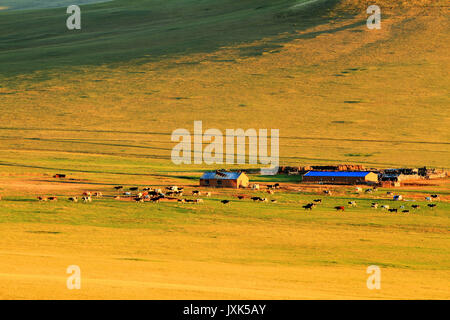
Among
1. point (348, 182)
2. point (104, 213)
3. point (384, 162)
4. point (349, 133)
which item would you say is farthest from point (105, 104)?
point (104, 213)

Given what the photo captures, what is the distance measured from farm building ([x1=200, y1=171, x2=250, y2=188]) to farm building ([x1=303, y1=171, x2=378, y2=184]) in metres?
5.54

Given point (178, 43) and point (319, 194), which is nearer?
point (319, 194)

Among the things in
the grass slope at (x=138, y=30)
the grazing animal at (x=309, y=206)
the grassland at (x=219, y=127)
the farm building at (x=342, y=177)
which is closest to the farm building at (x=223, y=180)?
the grassland at (x=219, y=127)

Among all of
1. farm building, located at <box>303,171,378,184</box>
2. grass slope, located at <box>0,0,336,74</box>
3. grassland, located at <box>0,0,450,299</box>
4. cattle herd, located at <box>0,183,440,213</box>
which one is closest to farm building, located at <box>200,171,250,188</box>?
grassland, located at <box>0,0,450,299</box>

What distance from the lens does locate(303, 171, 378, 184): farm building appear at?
53000 millimetres

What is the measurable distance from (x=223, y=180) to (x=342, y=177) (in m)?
8.42

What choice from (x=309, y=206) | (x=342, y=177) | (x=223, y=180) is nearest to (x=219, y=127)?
(x=342, y=177)

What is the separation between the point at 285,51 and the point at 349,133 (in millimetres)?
34543

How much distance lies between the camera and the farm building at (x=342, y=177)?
5300 centimetres

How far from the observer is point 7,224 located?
36.2 metres

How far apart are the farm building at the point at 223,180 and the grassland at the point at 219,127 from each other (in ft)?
6.74

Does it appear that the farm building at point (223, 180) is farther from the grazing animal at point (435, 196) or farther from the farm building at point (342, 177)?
the grazing animal at point (435, 196)
